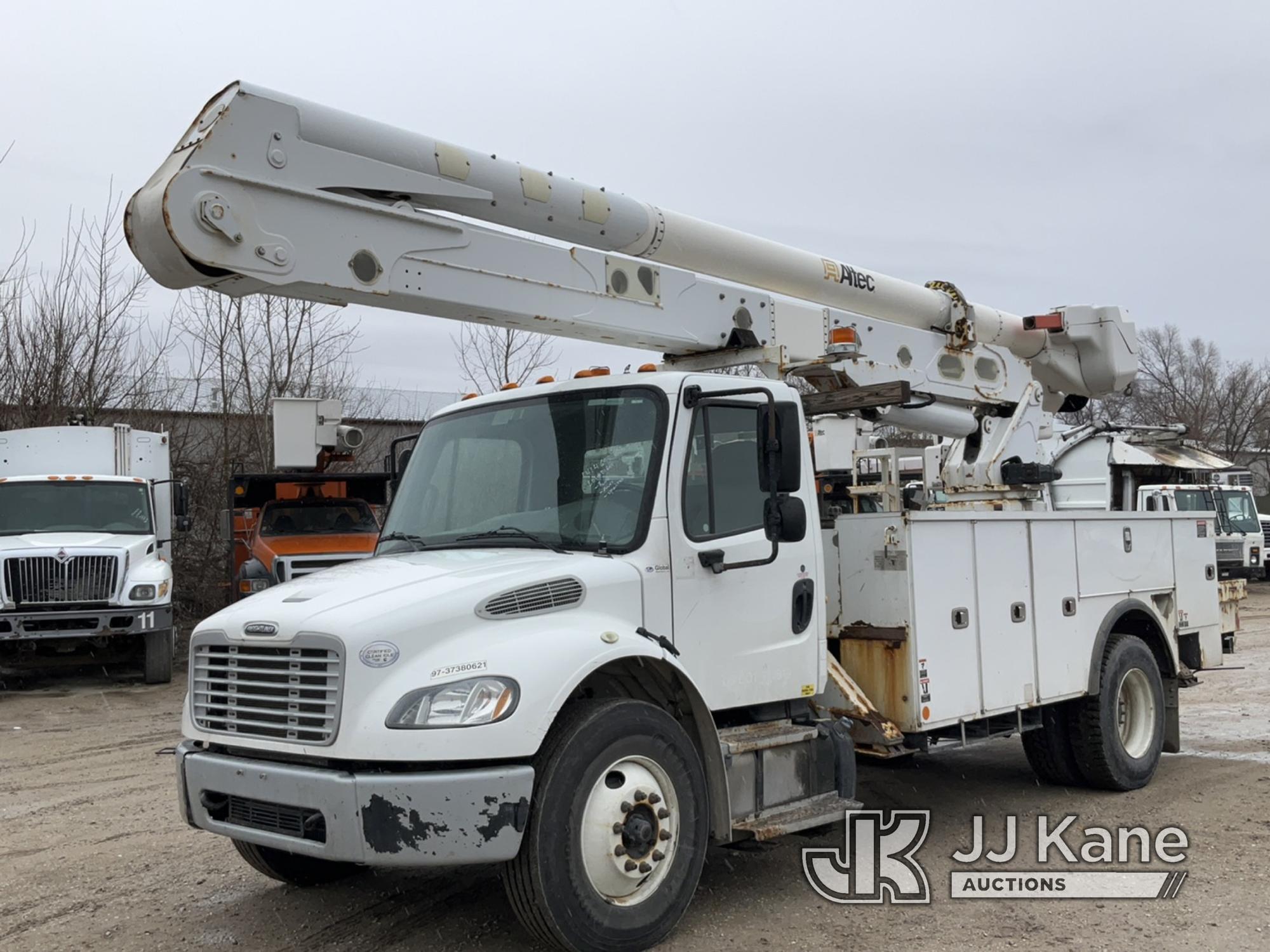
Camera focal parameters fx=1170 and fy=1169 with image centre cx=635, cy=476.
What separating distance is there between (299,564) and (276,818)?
11.2 m

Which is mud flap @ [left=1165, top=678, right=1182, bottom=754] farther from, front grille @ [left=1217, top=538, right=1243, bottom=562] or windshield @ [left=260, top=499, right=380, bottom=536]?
front grille @ [left=1217, top=538, right=1243, bottom=562]

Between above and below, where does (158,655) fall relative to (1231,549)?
below

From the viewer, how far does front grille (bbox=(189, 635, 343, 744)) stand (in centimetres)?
454

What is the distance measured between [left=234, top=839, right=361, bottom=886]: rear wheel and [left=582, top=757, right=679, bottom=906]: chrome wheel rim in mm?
1512

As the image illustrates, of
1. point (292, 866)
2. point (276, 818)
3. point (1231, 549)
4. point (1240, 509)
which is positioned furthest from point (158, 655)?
point (1240, 509)

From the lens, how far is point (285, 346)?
71.2ft

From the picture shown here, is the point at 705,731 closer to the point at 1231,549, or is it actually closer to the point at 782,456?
the point at 782,456

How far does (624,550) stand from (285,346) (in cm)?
1786

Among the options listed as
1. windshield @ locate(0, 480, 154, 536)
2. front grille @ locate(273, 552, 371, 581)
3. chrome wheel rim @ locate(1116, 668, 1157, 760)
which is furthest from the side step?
windshield @ locate(0, 480, 154, 536)

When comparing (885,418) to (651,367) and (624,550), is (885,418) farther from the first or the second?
(624,550)

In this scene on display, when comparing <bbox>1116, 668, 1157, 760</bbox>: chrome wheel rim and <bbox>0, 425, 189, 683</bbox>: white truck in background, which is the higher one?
<bbox>0, 425, 189, 683</bbox>: white truck in background

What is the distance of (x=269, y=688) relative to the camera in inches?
187

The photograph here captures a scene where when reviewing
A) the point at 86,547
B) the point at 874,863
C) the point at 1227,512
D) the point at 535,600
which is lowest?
the point at 874,863

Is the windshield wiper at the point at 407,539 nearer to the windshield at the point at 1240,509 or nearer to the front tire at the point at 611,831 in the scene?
the front tire at the point at 611,831
